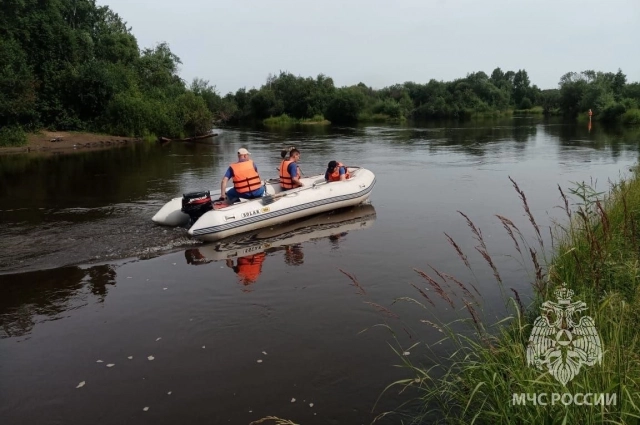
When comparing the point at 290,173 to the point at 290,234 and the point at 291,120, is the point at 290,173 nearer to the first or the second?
the point at 290,234

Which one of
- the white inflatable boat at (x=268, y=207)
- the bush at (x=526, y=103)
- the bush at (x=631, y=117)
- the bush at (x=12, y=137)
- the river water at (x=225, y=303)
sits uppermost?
the bush at (x=526, y=103)

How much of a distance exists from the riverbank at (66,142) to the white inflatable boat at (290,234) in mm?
17701

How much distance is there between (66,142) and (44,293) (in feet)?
70.7

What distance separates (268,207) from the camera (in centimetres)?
900

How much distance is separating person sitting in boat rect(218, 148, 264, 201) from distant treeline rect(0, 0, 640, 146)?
19243 millimetres

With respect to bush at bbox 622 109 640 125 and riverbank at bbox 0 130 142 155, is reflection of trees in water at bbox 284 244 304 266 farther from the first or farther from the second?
bush at bbox 622 109 640 125

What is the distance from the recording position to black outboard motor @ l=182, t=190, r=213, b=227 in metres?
8.56

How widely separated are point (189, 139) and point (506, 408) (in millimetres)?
29109

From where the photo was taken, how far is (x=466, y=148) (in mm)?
22734

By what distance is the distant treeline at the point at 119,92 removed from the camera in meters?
26.7

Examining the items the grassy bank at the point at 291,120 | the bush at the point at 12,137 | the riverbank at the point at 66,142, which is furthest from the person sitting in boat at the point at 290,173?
the grassy bank at the point at 291,120

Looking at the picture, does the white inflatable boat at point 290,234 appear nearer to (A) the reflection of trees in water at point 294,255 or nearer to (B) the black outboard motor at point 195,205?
(A) the reflection of trees in water at point 294,255

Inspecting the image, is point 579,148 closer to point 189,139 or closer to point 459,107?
point 189,139

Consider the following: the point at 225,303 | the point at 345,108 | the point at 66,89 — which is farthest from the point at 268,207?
the point at 345,108
